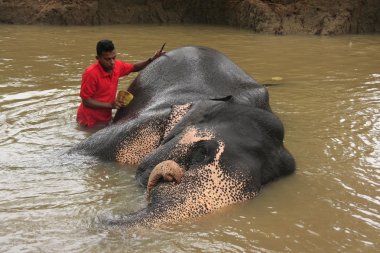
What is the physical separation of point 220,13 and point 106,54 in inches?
401

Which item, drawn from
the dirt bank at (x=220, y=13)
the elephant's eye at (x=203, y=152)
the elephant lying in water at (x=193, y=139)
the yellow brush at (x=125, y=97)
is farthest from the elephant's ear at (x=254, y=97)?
the dirt bank at (x=220, y=13)

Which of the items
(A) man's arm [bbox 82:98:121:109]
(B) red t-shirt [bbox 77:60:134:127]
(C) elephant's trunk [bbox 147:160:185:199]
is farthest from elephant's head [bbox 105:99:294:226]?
(B) red t-shirt [bbox 77:60:134:127]

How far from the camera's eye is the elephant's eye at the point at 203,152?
3.44m

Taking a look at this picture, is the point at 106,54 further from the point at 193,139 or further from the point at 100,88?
the point at 193,139

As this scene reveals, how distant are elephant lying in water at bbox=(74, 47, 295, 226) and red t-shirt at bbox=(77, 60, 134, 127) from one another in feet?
0.90

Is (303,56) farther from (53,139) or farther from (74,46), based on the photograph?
(53,139)

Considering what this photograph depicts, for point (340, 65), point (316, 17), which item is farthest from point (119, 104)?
point (316, 17)

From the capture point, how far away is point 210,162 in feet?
11.1

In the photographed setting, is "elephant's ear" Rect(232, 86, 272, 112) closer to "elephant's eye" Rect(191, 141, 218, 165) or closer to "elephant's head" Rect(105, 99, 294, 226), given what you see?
"elephant's head" Rect(105, 99, 294, 226)

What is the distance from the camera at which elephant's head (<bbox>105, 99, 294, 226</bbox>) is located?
318cm

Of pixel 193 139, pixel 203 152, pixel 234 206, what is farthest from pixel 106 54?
pixel 234 206

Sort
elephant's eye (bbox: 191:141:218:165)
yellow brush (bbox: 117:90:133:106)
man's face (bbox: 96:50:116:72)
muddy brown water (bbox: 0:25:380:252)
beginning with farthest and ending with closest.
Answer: man's face (bbox: 96:50:116:72) < yellow brush (bbox: 117:90:133:106) < elephant's eye (bbox: 191:141:218:165) < muddy brown water (bbox: 0:25:380:252)

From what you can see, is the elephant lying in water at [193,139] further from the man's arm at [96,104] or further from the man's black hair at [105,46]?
the man's black hair at [105,46]

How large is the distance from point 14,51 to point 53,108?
14.0 feet
